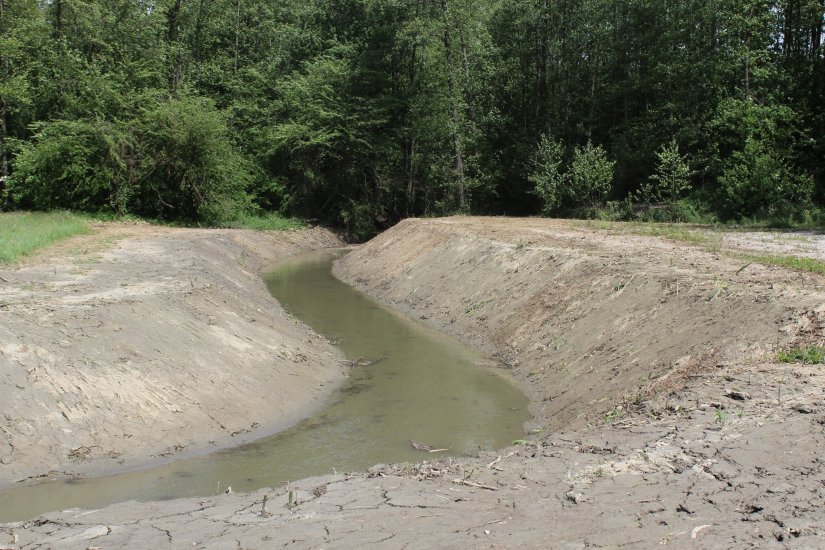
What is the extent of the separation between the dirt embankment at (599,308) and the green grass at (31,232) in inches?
434

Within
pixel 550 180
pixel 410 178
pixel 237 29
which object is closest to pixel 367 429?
pixel 550 180

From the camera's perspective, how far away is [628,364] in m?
12.1

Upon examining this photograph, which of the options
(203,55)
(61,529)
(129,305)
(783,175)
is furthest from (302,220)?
(61,529)

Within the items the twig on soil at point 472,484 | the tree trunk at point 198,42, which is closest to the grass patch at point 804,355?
the twig on soil at point 472,484

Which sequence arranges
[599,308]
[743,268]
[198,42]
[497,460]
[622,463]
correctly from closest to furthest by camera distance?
1. [622,463]
2. [497,460]
3. [743,268]
4. [599,308]
5. [198,42]

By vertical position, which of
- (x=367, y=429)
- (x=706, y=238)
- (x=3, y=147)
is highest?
(x=3, y=147)

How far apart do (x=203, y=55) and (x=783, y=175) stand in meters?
39.7

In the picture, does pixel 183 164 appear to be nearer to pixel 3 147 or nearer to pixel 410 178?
pixel 3 147

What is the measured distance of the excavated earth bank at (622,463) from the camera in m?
5.81

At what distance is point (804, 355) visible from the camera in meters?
9.59

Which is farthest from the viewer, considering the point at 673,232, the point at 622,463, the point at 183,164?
the point at 183,164

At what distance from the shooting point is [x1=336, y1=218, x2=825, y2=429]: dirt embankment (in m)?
10.9

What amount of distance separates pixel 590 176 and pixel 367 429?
1046 inches

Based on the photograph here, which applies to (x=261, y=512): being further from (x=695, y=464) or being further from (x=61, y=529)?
(x=695, y=464)
